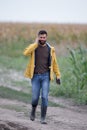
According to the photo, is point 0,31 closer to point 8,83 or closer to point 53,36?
point 53,36

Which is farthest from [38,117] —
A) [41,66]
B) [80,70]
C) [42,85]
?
[80,70]

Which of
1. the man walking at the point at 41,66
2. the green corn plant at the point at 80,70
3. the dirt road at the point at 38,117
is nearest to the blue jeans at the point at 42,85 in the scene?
the man walking at the point at 41,66

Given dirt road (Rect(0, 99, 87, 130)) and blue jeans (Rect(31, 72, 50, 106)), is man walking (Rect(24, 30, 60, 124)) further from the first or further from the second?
dirt road (Rect(0, 99, 87, 130))

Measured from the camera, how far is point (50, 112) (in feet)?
46.1

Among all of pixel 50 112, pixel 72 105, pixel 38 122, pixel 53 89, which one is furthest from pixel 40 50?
pixel 53 89

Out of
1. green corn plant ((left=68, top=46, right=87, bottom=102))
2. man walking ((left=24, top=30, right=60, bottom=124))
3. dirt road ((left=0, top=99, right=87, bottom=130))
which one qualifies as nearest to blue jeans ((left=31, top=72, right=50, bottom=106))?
man walking ((left=24, top=30, right=60, bottom=124))

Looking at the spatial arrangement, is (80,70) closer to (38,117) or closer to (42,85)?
(38,117)

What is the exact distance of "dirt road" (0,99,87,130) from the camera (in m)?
10.9

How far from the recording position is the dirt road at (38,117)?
35.7ft

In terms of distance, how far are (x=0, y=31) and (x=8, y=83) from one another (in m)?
22.3

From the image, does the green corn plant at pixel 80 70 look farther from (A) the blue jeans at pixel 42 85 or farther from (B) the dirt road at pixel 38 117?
(A) the blue jeans at pixel 42 85

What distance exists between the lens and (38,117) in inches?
507

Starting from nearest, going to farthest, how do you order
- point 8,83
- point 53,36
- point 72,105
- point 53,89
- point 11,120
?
point 11,120
point 72,105
point 53,89
point 8,83
point 53,36

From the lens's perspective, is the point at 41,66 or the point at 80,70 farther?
the point at 80,70
